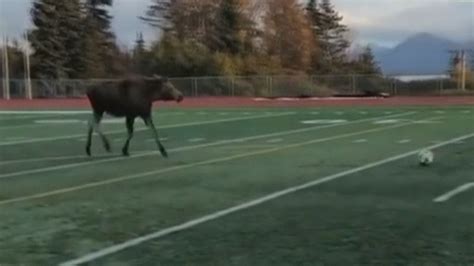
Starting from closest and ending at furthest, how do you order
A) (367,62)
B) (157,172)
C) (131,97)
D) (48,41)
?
(157,172), (131,97), (48,41), (367,62)

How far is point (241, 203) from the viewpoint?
8.84 metres

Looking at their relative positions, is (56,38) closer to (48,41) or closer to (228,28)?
(48,41)

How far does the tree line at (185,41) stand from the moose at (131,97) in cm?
4393

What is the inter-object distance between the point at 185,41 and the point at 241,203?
172ft

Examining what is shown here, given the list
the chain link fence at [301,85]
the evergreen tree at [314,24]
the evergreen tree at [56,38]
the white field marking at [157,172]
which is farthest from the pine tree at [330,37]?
the white field marking at [157,172]

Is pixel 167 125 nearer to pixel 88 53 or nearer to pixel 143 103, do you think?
pixel 143 103

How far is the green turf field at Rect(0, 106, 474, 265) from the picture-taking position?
21.1 ft

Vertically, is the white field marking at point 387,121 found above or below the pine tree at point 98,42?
below

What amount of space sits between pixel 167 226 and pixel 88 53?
57660 millimetres

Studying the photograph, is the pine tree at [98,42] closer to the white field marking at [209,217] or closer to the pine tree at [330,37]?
the pine tree at [330,37]

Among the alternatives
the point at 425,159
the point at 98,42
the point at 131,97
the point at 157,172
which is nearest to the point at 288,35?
the point at 98,42

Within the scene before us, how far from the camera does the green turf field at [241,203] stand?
21.1 feet

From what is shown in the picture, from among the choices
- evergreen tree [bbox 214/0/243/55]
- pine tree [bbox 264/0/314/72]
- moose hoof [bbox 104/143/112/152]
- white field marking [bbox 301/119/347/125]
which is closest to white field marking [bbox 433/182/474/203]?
moose hoof [bbox 104/143/112/152]

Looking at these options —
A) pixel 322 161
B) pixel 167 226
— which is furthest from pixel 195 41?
pixel 167 226
